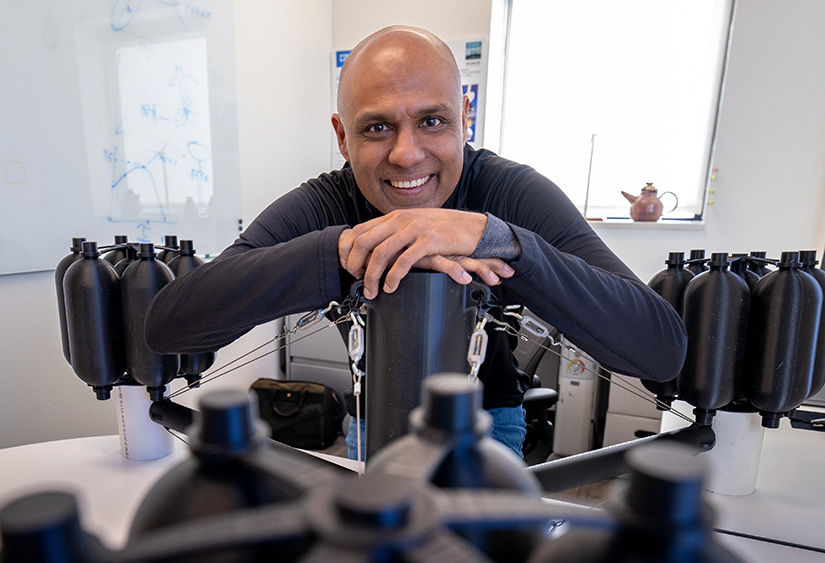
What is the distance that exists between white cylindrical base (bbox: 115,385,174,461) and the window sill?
240 cm

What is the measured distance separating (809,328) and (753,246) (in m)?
2.02

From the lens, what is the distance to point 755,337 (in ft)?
2.65

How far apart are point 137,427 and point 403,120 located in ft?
2.68

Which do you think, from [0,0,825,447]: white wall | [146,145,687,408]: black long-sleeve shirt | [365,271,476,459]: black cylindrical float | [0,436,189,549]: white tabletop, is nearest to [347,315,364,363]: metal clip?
[365,271,476,459]: black cylindrical float

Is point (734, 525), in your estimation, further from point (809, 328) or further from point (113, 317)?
point (113, 317)

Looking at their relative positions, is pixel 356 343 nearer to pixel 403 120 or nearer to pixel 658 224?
pixel 403 120

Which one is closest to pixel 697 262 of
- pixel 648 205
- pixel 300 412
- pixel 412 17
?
pixel 648 205

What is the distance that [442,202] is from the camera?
1.13 m

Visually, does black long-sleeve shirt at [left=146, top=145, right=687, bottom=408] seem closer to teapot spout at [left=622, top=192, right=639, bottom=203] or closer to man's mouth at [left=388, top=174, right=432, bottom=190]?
man's mouth at [left=388, top=174, right=432, bottom=190]

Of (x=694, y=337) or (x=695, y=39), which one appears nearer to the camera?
(x=694, y=337)

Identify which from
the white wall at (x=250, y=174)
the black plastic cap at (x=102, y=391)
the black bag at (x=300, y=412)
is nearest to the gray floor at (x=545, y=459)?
the black bag at (x=300, y=412)

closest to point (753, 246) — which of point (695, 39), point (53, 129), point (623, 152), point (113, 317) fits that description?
point (623, 152)

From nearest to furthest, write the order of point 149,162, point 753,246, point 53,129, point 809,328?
point 809,328 < point 53,129 < point 149,162 < point 753,246

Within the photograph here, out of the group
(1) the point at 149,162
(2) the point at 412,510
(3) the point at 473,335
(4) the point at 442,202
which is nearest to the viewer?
(2) the point at 412,510
